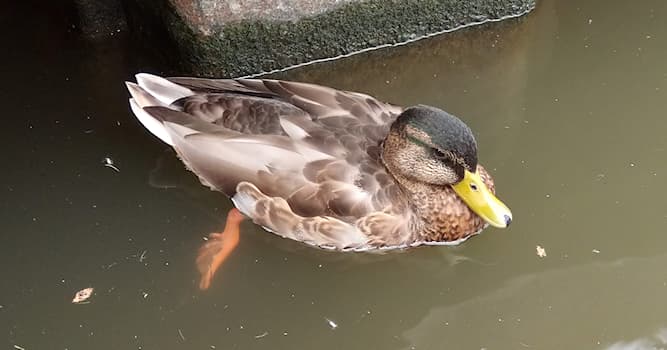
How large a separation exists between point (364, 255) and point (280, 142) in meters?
0.56

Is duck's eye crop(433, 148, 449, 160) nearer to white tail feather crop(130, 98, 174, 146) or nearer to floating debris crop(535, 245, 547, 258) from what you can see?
floating debris crop(535, 245, 547, 258)

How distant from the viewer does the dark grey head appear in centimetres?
330

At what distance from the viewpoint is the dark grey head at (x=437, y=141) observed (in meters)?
3.30

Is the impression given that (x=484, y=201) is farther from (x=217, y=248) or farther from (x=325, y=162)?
(x=217, y=248)

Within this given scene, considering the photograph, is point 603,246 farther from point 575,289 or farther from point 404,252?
point 404,252

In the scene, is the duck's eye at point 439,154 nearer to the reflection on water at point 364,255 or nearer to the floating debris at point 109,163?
the reflection on water at point 364,255

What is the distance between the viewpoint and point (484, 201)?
11.3 feet

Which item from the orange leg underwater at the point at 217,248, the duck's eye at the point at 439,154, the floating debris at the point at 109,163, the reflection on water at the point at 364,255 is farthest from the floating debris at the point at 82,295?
the duck's eye at the point at 439,154

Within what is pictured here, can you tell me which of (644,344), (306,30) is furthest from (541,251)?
(306,30)

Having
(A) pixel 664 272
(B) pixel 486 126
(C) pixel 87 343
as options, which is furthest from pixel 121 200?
(A) pixel 664 272

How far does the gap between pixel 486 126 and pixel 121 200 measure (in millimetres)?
1620

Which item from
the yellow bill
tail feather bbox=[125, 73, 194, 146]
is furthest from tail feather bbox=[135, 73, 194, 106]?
the yellow bill

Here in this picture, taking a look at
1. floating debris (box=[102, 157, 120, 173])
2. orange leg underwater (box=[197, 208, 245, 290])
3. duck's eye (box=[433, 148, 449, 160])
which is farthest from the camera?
floating debris (box=[102, 157, 120, 173])

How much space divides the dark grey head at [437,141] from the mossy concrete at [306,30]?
1.10 metres
